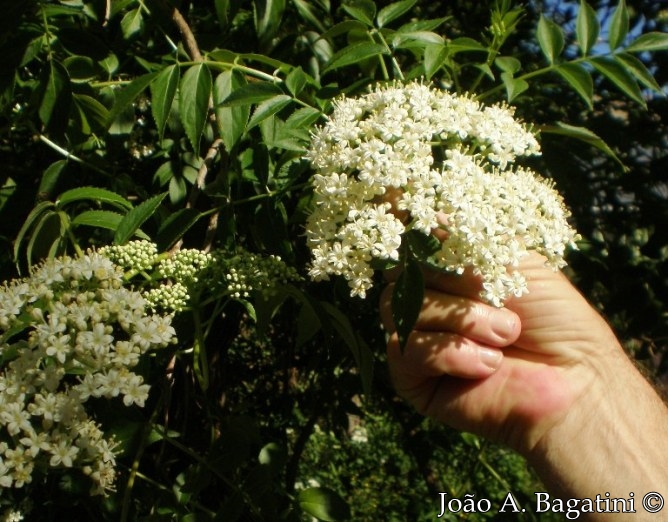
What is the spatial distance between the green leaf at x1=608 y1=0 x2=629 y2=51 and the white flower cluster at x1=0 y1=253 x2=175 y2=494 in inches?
46.3

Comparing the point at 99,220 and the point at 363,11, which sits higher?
the point at 363,11

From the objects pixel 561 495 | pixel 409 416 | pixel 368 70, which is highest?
pixel 368 70

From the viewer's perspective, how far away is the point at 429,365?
136 centimetres

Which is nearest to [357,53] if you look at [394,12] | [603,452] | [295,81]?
[295,81]

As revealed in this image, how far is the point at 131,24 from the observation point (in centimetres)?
173

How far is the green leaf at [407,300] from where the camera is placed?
1146 millimetres

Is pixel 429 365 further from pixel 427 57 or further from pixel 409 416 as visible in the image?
pixel 409 416

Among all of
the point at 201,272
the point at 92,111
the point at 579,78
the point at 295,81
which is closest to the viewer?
the point at 201,272

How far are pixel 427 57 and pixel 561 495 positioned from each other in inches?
39.7

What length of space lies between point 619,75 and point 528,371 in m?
0.68

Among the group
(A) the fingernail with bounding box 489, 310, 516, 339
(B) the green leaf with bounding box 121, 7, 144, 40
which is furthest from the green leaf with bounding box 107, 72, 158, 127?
(A) the fingernail with bounding box 489, 310, 516, 339

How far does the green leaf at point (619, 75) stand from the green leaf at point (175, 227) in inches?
37.0

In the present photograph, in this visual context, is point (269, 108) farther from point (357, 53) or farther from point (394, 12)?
point (394, 12)

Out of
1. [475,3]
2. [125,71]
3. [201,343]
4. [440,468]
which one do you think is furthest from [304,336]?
[440,468]
